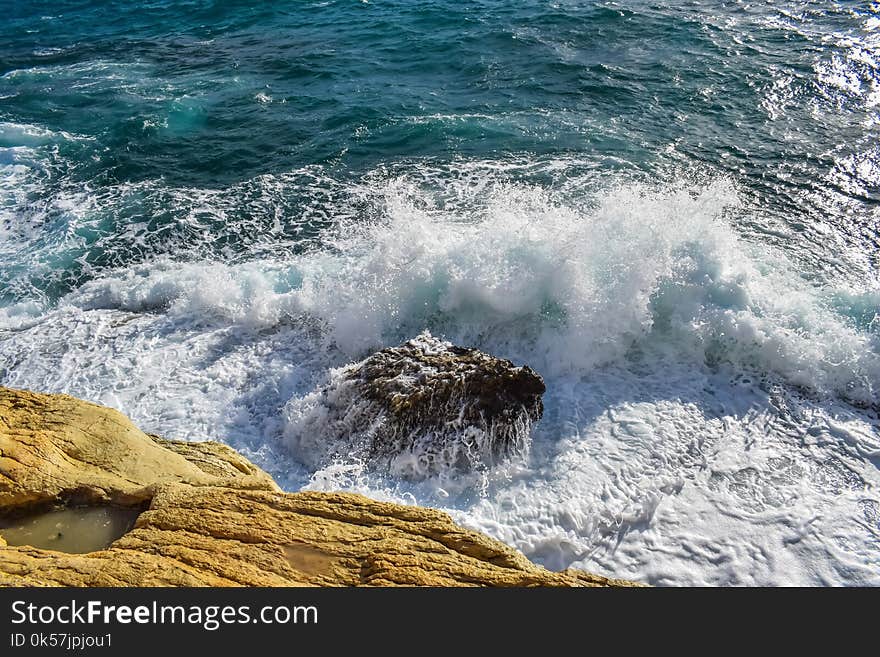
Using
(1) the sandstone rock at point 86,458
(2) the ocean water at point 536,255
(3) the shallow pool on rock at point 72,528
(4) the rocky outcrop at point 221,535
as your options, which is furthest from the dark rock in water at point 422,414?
(3) the shallow pool on rock at point 72,528

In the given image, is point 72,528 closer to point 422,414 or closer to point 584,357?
point 422,414

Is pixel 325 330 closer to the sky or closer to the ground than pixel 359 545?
closer to the ground

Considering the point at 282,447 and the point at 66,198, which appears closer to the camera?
the point at 282,447

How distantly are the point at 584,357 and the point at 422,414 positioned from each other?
273 centimetres

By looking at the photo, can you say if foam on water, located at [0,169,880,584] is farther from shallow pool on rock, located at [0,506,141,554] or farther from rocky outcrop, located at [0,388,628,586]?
shallow pool on rock, located at [0,506,141,554]

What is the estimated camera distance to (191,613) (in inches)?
144

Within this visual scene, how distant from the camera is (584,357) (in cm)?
885

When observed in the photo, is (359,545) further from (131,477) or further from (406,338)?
(406,338)

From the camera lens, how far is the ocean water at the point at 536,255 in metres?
7.09

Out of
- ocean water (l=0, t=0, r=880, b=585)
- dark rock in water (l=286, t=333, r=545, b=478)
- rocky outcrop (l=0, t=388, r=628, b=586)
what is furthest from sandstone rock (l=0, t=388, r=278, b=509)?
ocean water (l=0, t=0, r=880, b=585)

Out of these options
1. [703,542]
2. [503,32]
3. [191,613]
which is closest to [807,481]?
[703,542]

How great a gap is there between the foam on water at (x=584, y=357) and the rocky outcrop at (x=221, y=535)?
6.27 feet

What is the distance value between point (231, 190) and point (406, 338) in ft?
19.0

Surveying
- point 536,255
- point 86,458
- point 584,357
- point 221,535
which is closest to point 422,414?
point 584,357
